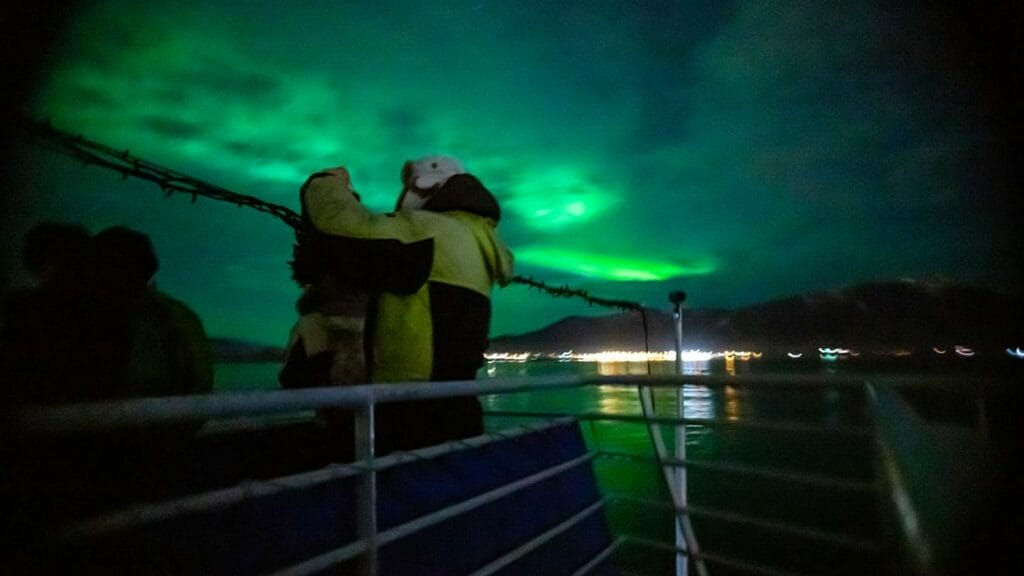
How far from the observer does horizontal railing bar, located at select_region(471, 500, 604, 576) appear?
191 cm

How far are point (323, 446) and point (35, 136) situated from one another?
1.56 meters

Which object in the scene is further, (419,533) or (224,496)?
(419,533)

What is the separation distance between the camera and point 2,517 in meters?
0.79

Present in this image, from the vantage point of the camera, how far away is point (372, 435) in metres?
1.44

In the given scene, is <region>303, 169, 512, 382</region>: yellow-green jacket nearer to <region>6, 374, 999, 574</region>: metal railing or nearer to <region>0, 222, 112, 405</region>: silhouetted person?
<region>6, 374, 999, 574</region>: metal railing

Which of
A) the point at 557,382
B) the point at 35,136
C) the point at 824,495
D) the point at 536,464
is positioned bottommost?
the point at 824,495

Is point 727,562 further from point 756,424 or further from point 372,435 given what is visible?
point 372,435

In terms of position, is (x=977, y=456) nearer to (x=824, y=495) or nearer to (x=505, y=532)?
(x=505, y=532)

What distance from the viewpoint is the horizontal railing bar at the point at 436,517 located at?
4.33ft

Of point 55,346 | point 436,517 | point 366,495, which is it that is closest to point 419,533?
point 436,517

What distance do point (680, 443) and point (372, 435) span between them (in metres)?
2.16

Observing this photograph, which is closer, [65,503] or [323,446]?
[65,503]

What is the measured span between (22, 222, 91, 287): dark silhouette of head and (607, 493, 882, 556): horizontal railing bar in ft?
8.45

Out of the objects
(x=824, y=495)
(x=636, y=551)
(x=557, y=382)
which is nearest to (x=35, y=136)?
(x=557, y=382)
